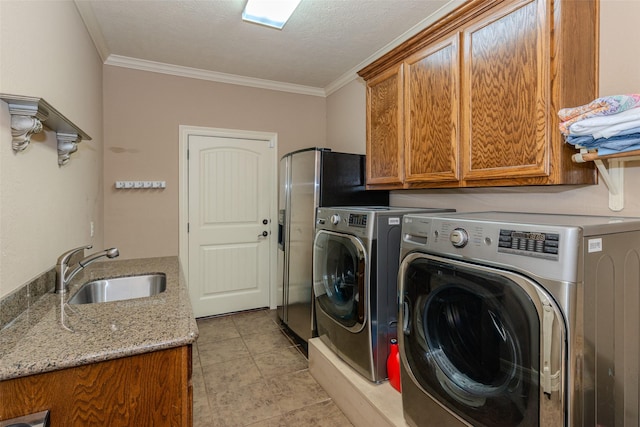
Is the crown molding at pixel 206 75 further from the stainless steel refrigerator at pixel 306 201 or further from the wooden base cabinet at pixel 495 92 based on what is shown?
the wooden base cabinet at pixel 495 92

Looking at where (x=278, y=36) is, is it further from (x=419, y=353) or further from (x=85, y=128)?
(x=419, y=353)

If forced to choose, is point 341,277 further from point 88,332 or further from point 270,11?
point 270,11

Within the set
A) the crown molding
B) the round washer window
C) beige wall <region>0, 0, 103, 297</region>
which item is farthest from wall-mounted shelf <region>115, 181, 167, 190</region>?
the round washer window

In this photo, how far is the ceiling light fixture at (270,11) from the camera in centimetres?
201

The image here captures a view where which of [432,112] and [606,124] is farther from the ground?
[432,112]

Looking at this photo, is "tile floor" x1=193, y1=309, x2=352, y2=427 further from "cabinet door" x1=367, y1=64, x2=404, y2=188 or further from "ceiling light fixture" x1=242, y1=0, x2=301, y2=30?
"ceiling light fixture" x1=242, y1=0, x2=301, y2=30

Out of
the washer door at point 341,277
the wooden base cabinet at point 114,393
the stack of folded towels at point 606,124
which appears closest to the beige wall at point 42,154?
the wooden base cabinet at point 114,393

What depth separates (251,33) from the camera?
2502 mm

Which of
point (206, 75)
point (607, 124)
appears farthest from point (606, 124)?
point (206, 75)

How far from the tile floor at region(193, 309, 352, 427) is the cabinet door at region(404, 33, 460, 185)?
158cm

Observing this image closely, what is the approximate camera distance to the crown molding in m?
2.97

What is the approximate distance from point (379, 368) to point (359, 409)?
0.83 ft

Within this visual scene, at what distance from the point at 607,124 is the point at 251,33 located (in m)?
2.37

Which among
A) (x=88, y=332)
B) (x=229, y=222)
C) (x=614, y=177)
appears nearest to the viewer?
(x=88, y=332)
